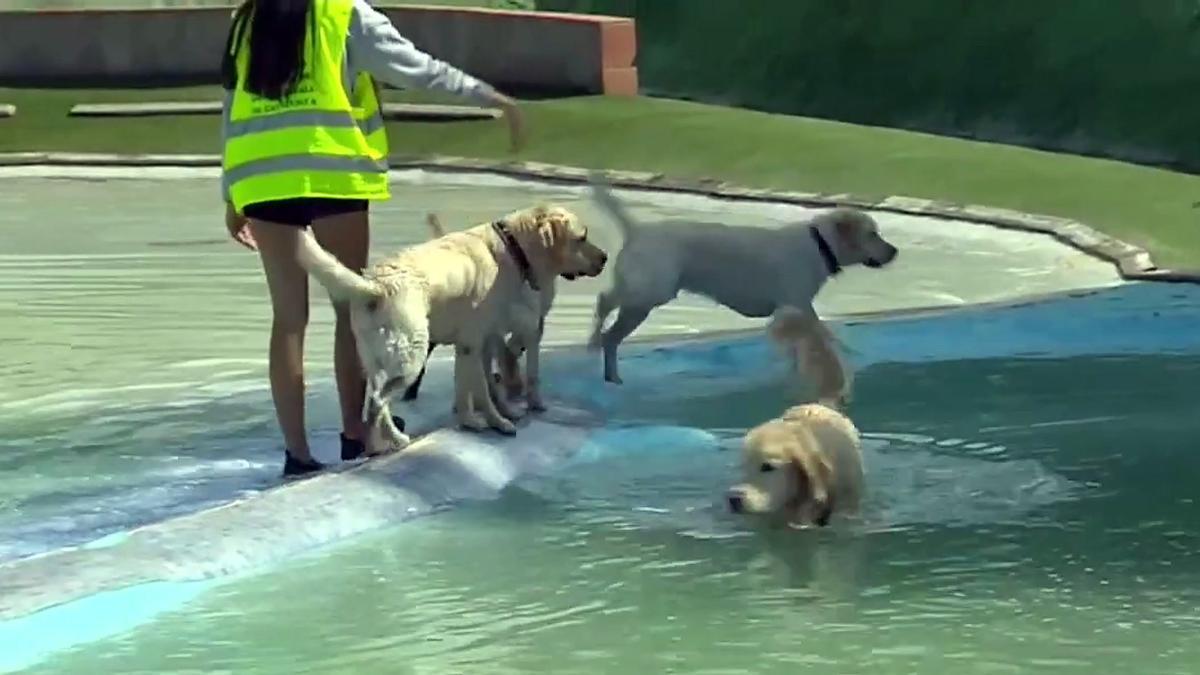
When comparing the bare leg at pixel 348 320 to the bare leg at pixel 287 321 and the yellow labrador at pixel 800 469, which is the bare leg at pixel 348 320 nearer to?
the bare leg at pixel 287 321

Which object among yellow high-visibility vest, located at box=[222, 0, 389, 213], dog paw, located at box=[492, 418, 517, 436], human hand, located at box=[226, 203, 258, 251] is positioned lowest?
dog paw, located at box=[492, 418, 517, 436]

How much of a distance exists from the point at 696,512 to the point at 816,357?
2.24ft

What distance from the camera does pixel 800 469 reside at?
5.95 m

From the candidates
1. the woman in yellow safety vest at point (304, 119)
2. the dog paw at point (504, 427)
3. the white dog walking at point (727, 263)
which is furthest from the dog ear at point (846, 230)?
the woman in yellow safety vest at point (304, 119)

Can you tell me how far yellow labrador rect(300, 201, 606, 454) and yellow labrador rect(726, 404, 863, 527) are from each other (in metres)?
1.13

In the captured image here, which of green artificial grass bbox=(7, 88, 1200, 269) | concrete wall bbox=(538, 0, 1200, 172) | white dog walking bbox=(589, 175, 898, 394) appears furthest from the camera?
concrete wall bbox=(538, 0, 1200, 172)

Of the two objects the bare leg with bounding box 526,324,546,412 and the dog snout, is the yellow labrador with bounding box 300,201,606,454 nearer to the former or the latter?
the bare leg with bounding box 526,324,546,412

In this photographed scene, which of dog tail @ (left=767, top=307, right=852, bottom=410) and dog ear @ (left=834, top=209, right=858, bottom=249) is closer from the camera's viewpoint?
dog tail @ (left=767, top=307, right=852, bottom=410)

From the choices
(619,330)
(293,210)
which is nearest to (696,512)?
(293,210)

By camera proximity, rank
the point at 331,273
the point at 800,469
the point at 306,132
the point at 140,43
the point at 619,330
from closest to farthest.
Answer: the point at 800,469, the point at 331,273, the point at 306,132, the point at 619,330, the point at 140,43

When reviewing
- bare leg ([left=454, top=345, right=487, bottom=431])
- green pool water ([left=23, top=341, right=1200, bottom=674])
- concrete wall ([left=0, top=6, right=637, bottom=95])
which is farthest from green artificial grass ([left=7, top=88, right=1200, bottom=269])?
bare leg ([left=454, top=345, right=487, bottom=431])

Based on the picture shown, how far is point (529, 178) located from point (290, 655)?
1113 centimetres

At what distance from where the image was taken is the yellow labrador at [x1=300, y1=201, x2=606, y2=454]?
20.8ft

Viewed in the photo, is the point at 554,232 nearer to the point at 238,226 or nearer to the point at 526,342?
the point at 526,342
